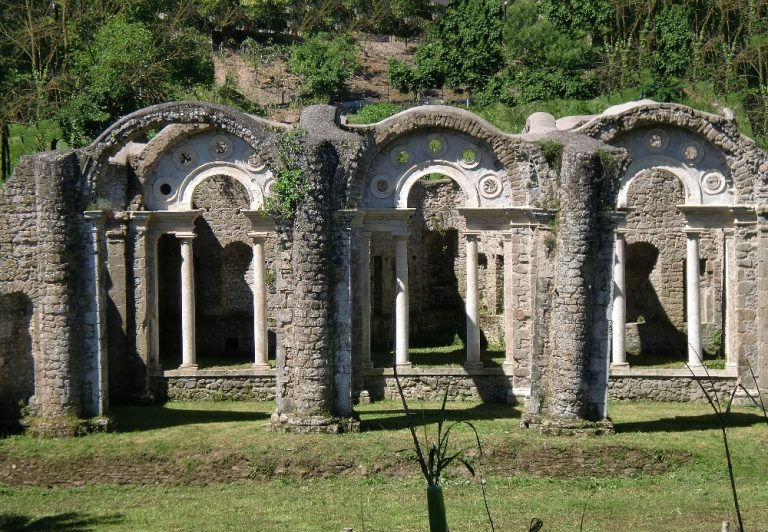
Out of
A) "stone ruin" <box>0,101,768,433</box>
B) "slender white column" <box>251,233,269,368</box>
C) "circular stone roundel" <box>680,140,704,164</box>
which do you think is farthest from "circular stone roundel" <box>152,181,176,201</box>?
"circular stone roundel" <box>680,140,704,164</box>

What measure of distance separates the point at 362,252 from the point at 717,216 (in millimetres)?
7077

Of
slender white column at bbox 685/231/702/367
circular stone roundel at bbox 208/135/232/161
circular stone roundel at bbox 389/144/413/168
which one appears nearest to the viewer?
circular stone roundel at bbox 389/144/413/168

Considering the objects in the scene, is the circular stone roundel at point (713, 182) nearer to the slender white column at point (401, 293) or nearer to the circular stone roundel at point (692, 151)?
the circular stone roundel at point (692, 151)

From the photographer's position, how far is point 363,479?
63.1ft

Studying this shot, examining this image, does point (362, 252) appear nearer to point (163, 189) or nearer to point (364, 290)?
point (364, 290)

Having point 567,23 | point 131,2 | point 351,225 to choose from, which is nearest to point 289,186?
point 351,225

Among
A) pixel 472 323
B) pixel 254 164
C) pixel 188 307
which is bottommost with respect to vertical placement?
pixel 472 323

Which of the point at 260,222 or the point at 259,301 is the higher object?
the point at 260,222

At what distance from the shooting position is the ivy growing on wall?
2078cm

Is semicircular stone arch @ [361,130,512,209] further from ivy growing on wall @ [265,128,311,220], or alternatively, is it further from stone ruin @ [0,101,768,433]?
ivy growing on wall @ [265,128,311,220]

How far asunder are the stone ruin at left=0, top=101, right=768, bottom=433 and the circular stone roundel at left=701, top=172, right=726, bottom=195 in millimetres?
25

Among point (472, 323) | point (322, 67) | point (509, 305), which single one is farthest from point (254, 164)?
point (322, 67)

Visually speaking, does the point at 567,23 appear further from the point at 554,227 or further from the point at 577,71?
the point at 554,227

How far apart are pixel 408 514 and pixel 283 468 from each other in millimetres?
3164
